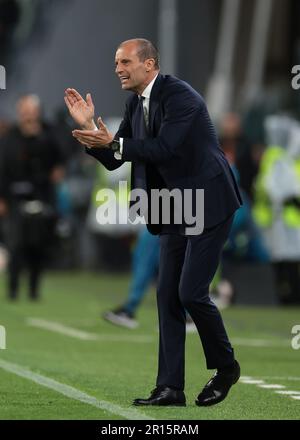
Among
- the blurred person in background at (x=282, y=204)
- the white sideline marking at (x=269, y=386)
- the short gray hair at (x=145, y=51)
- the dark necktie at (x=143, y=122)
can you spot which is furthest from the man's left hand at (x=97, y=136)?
the blurred person in background at (x=282, y=204)

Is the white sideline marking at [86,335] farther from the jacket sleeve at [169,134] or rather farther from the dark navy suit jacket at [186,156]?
the jacket sleeve at [169,134]

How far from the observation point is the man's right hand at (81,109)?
10.4 m

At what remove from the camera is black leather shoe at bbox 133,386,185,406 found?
1066cm

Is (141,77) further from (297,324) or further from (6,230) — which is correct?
(6,230)

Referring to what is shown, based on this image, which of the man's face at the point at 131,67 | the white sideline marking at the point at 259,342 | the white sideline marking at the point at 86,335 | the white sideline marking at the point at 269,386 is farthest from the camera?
the white sideline marking at the point at 86,335

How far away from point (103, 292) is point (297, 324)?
18.7 feet

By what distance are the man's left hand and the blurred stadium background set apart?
Answer: 5.16 ft

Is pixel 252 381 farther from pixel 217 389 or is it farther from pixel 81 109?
pixel 81 109

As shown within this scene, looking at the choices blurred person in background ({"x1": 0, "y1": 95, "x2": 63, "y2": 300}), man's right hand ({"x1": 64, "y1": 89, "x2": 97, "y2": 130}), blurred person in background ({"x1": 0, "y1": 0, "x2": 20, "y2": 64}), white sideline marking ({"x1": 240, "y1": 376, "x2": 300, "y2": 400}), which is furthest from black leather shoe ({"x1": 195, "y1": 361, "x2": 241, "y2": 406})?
blurred person in background ({"x1": 0, "y1": 0, "x2": 20, "y2": 64})

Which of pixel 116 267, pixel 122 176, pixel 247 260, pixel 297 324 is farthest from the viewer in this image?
pixel 116 267

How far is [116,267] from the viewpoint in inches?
1179

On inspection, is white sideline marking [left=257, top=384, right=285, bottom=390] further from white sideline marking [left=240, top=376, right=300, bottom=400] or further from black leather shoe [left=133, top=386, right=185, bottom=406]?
black leather shoe [left=133, top=386, right=185, bottom=406]

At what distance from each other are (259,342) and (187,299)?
18.9 ft
